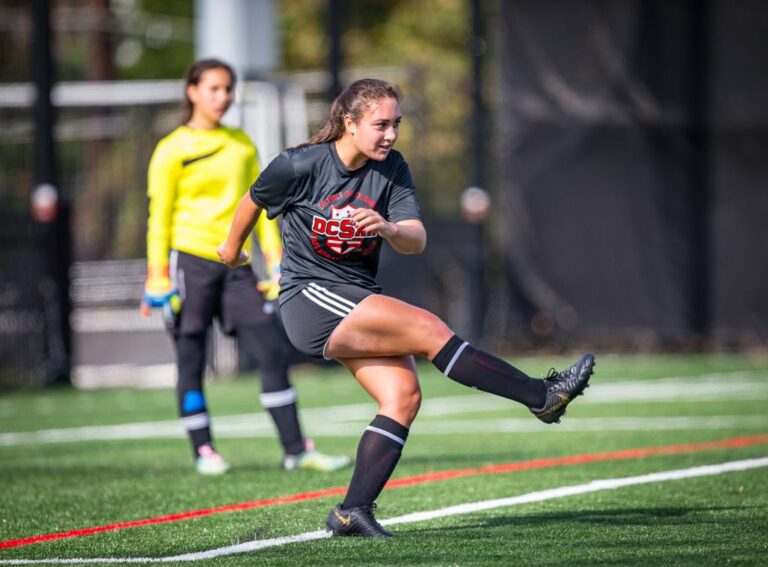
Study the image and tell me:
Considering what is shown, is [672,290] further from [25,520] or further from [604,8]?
[25,520]

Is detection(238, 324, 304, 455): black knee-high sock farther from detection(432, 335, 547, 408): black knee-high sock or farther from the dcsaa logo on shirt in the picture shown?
detection(432, 335, 547, 408): black knee-high sock

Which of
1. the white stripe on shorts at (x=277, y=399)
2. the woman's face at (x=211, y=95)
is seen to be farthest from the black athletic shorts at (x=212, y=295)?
the woman's face at (x=211, y=95)

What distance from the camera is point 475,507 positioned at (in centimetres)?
660

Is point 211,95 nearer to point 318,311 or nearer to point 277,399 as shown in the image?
point 277,399

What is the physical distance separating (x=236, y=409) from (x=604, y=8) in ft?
27.8

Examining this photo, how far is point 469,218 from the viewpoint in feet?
64.4

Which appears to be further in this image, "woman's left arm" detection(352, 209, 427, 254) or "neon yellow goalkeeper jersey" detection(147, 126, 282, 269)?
"neon yellow goalkeeper jersey" detection(147, 126, 282, 269)

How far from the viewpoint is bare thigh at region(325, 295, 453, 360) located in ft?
18.4

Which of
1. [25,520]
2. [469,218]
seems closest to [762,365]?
[469,218]

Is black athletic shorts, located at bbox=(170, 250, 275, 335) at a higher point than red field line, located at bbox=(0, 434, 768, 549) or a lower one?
higher

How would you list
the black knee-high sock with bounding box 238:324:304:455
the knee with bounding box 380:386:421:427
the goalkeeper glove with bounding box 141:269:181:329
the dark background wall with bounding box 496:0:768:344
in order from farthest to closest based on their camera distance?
the dark background wall with bounding box 496:0:768:344 → the black knee-high sock with bounding box 238:324:304:455 → the goalkeeper glove with bounding box 141:269:181:329 → the knee with bounding box 380:386:421:427

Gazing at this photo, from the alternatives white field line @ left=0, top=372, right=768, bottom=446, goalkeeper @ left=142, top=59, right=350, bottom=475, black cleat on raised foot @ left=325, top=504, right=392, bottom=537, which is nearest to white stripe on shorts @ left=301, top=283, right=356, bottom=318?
black cleat on raised foot @ left=325, top=504, right=392, bottom=537

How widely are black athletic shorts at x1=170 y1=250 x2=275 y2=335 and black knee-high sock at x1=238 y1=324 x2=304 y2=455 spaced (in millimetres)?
74

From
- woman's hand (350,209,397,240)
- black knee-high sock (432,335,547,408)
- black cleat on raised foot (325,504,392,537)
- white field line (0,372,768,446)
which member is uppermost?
woman's hand (350,209,397,240)
